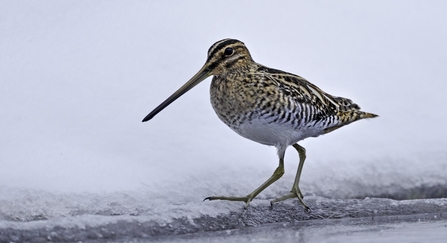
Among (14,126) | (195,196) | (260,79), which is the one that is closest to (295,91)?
(260,79)

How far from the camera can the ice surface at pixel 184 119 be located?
5.80 meters

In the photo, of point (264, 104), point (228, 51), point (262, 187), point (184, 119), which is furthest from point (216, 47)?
point (262, 187)

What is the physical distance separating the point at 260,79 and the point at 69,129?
142 cm

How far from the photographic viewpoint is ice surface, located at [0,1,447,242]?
580 cm

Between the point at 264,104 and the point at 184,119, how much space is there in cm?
107

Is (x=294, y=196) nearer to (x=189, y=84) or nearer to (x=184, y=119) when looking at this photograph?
(x=189, y=84)

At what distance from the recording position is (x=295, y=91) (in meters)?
6.33

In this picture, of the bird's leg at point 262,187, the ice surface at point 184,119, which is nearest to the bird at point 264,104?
the bird's leg at point 262,187

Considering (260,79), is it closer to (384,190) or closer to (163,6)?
(384,190)

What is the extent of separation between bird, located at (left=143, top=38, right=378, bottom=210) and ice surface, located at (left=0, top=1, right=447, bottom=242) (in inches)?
12.3

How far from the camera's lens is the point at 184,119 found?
23.2 feet

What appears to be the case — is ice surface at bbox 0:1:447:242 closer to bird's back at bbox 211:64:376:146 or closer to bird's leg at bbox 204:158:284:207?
bird's leg at bbox 204:158:284:207

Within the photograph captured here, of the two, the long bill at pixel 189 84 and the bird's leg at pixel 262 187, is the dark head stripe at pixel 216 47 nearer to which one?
the long bill at pixel 189 84

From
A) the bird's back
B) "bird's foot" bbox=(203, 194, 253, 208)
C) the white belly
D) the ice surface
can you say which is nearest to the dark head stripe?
the bird's back
